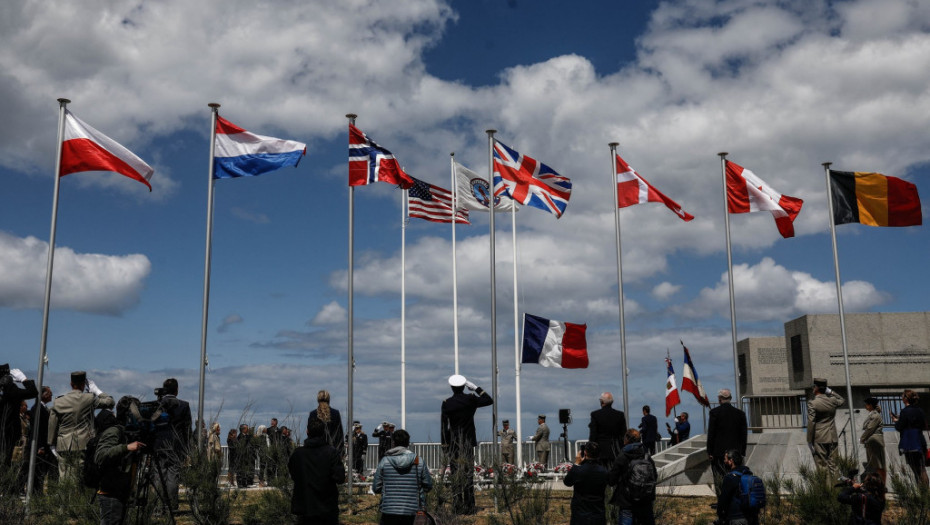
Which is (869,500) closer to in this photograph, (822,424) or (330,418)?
(822,424)

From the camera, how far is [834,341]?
1140 inches

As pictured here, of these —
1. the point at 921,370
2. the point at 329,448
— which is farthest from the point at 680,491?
the point at 921,370

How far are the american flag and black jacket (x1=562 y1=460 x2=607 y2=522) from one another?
536 inches

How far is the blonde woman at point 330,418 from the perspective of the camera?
1228 centimetres

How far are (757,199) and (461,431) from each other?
32.9 ft

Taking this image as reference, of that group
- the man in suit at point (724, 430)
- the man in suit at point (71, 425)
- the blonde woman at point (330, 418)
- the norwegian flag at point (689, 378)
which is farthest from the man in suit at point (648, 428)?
the man in suit at point (71, 425)

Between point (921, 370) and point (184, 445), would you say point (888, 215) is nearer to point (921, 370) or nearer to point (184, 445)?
point (921, 370)

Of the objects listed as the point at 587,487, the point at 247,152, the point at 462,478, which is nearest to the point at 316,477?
the point at 587,487

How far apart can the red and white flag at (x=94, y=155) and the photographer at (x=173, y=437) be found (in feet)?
15.9

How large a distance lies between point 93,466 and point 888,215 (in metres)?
16.8

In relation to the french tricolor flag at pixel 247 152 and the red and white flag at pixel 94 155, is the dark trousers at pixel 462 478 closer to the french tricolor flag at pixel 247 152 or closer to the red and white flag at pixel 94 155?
the french tricolor flag at pixel 247 152

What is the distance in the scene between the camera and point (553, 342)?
1923cm

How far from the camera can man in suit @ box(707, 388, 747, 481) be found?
13.6 m

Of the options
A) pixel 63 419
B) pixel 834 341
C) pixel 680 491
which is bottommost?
pixel 680 491
